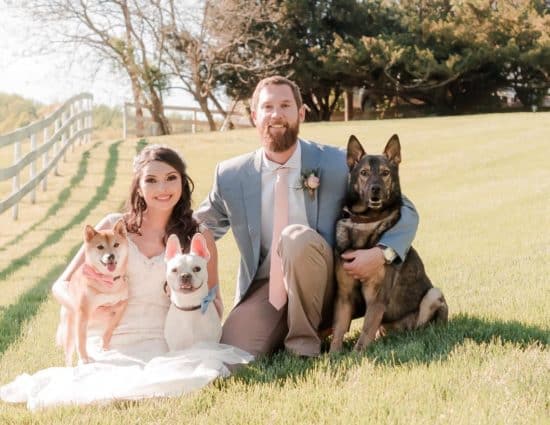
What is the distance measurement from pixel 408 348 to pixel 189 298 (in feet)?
3.86

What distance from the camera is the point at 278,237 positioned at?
4.41 m

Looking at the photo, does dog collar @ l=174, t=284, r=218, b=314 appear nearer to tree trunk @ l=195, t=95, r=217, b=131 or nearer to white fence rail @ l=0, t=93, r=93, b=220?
white fence rail @ l=0, t=93, r=93, b=220

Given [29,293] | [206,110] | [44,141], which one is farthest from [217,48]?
[29,293]

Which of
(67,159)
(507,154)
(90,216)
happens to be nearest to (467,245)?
(90,216)

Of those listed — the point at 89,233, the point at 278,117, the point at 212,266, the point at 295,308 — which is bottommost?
the point at 295,308

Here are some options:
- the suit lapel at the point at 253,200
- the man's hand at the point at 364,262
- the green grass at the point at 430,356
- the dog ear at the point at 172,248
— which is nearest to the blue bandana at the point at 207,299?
the dog ear at the point at 172,248

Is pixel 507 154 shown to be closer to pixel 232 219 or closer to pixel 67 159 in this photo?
pixel 67 159

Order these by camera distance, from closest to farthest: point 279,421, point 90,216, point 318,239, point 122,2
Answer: point 279,421 → point 318,239 → point 90,216 → point 122,2

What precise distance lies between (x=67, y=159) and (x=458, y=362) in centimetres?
1609

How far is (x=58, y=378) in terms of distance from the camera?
12.2 feet

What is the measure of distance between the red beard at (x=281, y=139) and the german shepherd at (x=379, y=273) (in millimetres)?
368

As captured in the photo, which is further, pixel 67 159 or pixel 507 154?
pixel 67 159

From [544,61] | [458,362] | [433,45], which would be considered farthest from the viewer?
[433,45]

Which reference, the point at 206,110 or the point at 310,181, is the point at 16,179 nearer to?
the point at 310,181
